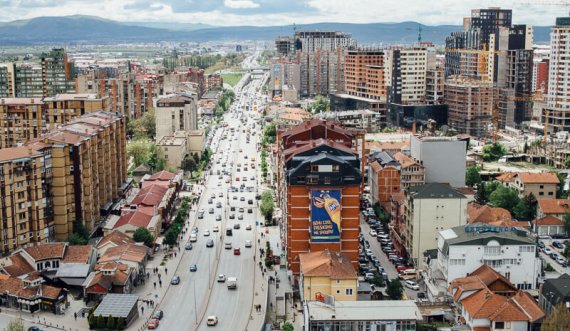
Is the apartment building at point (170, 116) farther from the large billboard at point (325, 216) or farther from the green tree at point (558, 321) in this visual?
the green tree at point (558, 321)

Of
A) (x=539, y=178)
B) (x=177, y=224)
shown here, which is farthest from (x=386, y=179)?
(x=177, y=224)

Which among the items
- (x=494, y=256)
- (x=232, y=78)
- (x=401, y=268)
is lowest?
(x=401, y=268)

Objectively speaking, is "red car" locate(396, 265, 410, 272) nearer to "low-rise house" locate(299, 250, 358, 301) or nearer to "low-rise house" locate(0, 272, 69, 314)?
"low-rise house" locate(299, 250, 358, 301)

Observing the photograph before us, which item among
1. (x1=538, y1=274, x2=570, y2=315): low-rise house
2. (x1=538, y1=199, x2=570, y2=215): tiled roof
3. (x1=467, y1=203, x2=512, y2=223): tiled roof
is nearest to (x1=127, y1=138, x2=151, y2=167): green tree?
(x1=467, y1=203, x2=512, y2=223): tiled roof

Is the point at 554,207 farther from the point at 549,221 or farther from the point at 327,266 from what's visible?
the point at 327,266

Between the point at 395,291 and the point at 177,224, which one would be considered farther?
the point at 177,224

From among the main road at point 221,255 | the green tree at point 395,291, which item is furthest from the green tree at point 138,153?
the green tree at point 395,291
